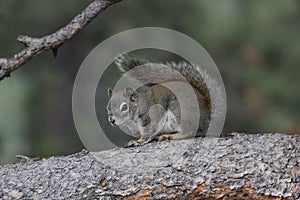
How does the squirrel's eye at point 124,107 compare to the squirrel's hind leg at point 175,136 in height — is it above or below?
above

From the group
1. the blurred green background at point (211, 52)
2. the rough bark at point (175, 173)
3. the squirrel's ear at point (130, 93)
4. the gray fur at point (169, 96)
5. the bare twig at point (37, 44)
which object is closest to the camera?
the rough bark at point (175, 173)

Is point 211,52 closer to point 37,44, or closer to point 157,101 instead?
point 157,101

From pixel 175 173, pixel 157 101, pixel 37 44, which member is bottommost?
pixel 175 173

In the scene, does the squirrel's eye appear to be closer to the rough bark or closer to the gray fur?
the gray fur

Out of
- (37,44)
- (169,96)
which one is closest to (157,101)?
(169,96)

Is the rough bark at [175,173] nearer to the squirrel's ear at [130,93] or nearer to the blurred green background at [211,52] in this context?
the squirrel's ear at [130,93]

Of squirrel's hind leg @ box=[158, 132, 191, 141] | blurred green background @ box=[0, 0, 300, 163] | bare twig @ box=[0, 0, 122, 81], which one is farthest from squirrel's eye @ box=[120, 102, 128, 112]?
blurred green background @ box=[0, 0, 300, 163]

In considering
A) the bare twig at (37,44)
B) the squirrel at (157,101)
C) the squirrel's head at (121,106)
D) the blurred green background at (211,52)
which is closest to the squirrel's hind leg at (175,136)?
the squirrel at (157,101)

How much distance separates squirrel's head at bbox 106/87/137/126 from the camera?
7.34 ft

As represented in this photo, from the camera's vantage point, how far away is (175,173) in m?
1.82

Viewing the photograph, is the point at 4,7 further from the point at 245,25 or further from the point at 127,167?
the point at 127,167

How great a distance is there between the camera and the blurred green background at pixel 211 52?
404 cm

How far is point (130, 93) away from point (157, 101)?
104 mm

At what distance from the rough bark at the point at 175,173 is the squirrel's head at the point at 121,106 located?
33 cm
